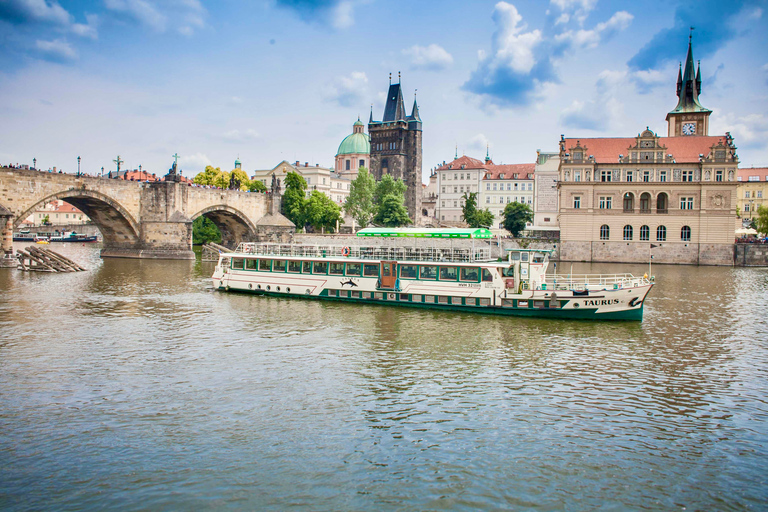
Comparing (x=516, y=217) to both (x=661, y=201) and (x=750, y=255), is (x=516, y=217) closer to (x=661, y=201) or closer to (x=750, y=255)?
(x=661, y=201)

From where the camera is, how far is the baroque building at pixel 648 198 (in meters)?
70.5

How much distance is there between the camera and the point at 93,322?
87.5ft

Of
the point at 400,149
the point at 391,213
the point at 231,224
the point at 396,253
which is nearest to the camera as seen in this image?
the point at 396,253

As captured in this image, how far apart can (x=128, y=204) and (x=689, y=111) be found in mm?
76815

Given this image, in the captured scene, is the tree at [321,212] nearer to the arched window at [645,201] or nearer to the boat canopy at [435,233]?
the arched window at [645,201]

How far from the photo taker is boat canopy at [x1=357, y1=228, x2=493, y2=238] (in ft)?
114

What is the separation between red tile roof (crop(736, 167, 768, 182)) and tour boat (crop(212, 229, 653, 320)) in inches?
4167

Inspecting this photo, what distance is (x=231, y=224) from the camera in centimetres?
8194

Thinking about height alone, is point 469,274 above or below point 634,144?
below

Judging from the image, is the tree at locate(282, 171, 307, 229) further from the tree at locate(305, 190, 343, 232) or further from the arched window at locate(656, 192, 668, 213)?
the arched window at locate(656, 192, 668, 213)

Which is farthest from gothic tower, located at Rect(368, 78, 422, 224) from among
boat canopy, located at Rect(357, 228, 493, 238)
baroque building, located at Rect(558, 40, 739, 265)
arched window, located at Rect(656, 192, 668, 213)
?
boat canopy, located at Rect(357, 228, 493, 238)

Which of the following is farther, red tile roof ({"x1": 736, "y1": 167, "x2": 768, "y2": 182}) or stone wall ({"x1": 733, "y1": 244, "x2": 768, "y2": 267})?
red tile roof ({"x1": 736, "y1": 167, "x2": 768, "y2": 182})

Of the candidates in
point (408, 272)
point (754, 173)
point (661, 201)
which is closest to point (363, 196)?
point (661, 201)

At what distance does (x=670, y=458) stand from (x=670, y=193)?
2635 inches
